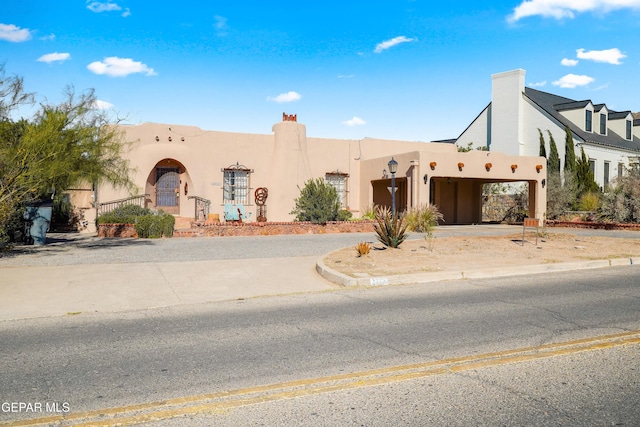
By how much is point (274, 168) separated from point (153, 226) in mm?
8324

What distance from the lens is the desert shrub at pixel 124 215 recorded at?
19750 mm

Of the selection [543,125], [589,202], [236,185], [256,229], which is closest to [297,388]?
[256,229]

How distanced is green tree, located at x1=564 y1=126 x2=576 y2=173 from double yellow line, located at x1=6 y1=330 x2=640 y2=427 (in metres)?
28.3

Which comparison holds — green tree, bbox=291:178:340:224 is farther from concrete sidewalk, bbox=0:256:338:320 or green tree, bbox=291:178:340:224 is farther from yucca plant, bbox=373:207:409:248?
concrete sidewalk, bbox=0:256:338:320

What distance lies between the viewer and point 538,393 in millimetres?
4281

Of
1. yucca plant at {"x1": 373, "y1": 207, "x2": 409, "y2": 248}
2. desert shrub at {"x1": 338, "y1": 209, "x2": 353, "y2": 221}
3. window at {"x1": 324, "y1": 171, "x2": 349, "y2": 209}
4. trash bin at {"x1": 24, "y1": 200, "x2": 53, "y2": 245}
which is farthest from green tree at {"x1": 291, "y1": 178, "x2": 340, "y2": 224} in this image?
trash bin at {"x1": 24, "y1": 200, "x2": 53, "y2": 245}

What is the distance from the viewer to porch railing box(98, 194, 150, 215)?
74.3 feet

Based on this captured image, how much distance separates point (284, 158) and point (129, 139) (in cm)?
735

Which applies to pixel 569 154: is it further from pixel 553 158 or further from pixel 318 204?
pixel 318 204

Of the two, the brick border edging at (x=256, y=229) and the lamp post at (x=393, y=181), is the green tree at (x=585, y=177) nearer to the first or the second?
the brick border edging at (x=256, y=229)

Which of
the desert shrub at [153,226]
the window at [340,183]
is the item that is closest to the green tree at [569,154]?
the window at [340,183]

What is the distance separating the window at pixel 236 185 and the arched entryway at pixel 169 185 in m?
1.93

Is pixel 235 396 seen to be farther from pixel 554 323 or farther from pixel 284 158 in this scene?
pixel 284 158

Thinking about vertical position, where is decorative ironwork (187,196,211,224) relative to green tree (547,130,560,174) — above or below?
below
